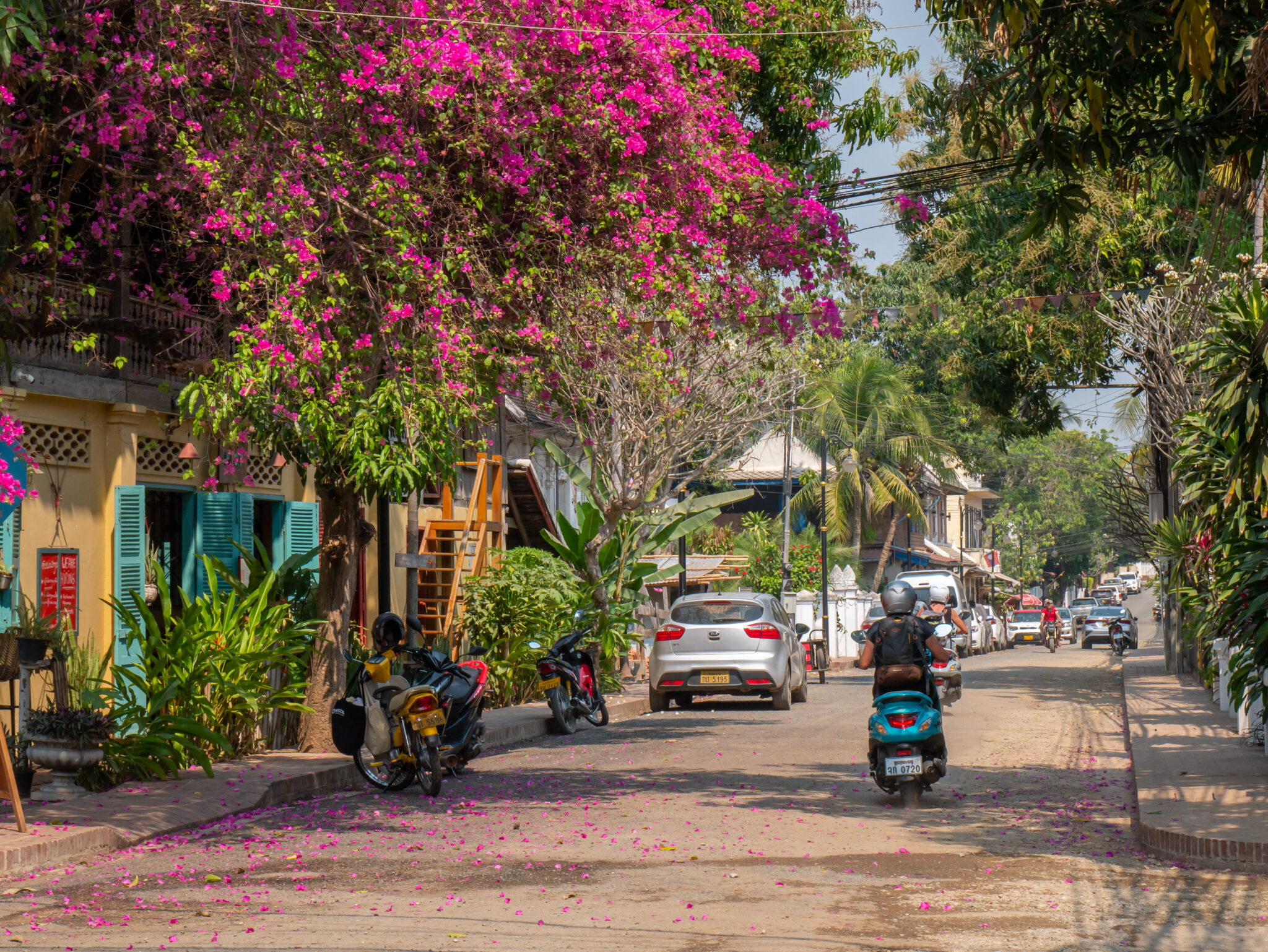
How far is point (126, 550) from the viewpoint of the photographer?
47.0 ft

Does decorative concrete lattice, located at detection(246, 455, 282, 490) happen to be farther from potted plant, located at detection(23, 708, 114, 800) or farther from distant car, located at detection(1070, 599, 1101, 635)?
distant car, located at detection(1070, 599, 1101, 635)

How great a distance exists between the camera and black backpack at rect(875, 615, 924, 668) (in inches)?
454

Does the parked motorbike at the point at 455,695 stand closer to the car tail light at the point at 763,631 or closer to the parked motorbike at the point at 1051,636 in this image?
the car tail light at the point at 763,631

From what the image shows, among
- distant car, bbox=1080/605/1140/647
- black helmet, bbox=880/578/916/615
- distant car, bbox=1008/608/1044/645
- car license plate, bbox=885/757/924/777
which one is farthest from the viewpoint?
distant car, bbox=1008/608/1044/645

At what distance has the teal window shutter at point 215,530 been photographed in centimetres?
1584

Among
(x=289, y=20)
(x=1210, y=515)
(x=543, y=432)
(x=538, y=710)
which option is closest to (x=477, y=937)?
(x=289, y=20)

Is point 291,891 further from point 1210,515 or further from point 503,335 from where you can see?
point 1210,515

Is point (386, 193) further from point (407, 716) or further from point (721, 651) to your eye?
point (721, 651)

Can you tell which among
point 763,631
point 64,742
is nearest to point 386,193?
point 64,742

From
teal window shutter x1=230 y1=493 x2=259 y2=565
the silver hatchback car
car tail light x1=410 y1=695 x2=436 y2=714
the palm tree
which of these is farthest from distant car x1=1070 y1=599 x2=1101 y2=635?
car tail light x1=410 y1=695 x2=436 y2=714

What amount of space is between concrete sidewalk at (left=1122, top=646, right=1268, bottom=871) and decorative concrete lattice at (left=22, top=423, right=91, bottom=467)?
9.83 metres

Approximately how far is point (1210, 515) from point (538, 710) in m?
9.15

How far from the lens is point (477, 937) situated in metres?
6.65

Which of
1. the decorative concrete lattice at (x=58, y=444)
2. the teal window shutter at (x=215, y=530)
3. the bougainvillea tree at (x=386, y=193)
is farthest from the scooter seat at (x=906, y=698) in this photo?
the decorative concrete lattice at (x=58, y=444)
